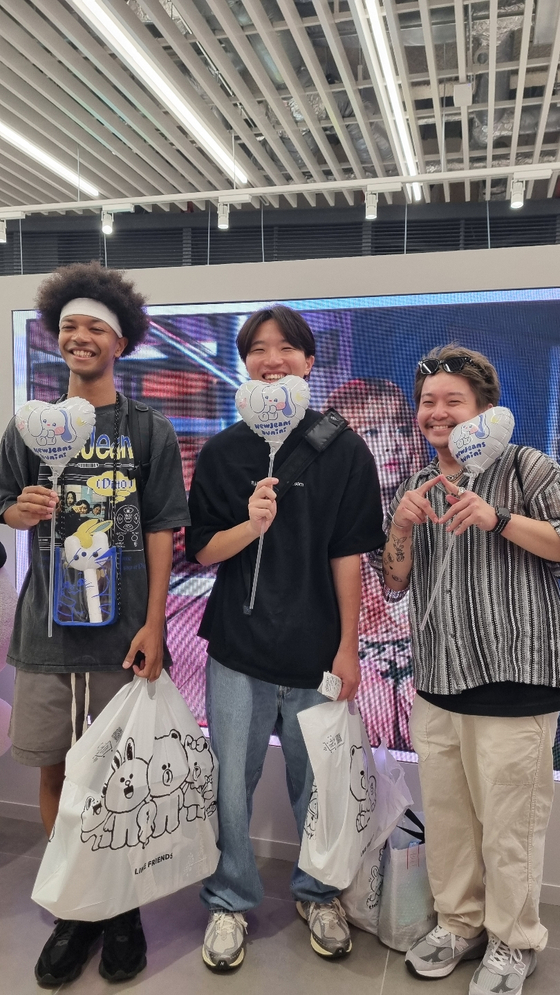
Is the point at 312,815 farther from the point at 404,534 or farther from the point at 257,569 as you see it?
the point at 404,534

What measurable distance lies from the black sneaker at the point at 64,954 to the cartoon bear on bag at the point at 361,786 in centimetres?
79

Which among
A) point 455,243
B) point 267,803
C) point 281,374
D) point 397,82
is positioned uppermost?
point 397,82

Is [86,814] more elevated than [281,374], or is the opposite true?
[281,374]

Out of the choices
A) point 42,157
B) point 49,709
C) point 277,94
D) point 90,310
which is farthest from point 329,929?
point 42,157

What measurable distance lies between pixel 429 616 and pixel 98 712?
0.94 meters

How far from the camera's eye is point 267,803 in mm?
2338

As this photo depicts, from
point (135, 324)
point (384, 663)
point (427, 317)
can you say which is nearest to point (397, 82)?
point (427, 317)

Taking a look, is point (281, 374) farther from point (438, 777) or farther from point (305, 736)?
point (438, 777)

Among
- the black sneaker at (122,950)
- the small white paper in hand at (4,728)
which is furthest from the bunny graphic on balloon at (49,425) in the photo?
the black sneaker at (122,950)

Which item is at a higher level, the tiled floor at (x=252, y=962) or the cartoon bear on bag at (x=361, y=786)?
the cartoon bear on bag at (x=361, y=786)

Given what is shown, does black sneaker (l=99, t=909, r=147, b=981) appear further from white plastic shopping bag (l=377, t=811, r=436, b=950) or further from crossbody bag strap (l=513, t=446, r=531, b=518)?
crossbody bag strap (l=513, t=446, r=531, b=518)

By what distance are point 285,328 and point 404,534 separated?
0.62 meters

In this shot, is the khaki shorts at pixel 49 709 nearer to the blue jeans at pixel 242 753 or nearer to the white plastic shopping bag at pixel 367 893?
the blue jeans at pixel 242 753

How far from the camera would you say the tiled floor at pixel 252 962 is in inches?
66.3
